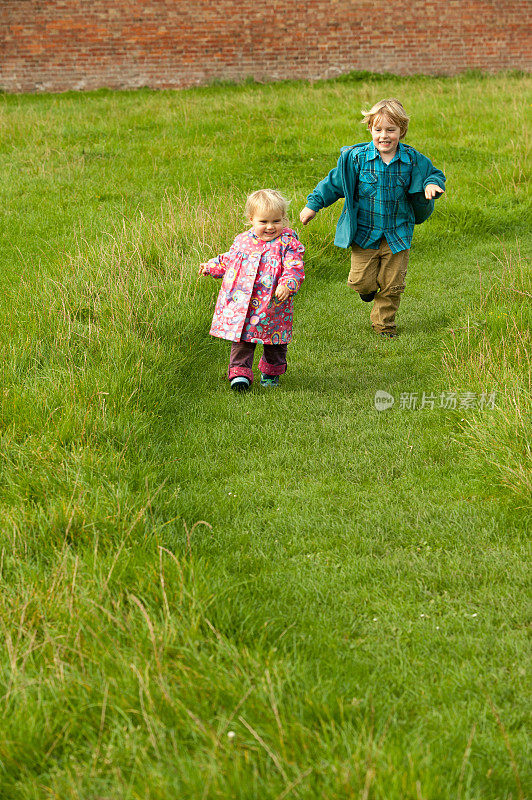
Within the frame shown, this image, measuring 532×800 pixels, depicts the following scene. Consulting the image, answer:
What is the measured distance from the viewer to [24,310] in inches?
219

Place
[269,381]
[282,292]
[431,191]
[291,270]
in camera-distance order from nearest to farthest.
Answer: [282,292], [291,270], [269,381], [431,191]

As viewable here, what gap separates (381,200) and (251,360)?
1641 millimetres

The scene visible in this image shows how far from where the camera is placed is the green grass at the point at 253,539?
2088 millimetres

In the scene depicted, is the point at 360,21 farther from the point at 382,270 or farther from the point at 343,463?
the point at 343,463

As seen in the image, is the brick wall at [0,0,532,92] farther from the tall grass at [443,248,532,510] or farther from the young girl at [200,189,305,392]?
the young girl at [200,189,305,392]

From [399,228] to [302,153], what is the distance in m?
5.20

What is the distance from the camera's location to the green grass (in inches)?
82.2

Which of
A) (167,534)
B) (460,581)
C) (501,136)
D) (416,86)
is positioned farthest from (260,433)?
(416,86)

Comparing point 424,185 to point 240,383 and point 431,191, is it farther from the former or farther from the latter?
point 240,383

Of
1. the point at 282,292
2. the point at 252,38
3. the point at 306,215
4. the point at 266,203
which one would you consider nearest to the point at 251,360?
the point at 282,292

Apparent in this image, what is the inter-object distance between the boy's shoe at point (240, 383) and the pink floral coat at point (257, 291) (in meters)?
0.26

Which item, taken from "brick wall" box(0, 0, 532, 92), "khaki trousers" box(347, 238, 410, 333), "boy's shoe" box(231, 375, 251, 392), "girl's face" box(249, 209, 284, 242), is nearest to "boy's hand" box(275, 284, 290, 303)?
"girl's face" box(249, 209, 284, 242)

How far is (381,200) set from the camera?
570 centimetres

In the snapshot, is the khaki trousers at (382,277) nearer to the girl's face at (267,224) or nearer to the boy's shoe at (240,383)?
the girl's face at (267,224)
